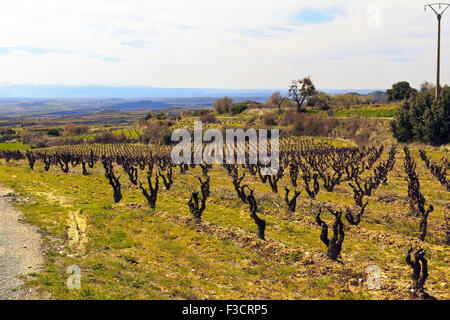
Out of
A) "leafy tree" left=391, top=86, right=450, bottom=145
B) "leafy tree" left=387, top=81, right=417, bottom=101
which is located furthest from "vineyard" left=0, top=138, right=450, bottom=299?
"leafy tree" left=387, top=81, right=417, bottom=101

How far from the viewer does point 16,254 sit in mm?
13414

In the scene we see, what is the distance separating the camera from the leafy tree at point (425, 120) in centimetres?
5100

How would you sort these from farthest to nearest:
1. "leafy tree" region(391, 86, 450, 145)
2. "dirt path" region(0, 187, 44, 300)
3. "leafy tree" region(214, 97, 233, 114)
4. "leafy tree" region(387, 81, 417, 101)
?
"leafy tree" region(214, 97, 233, 114) → "leafy tree" region(387, 81, 417, 101) → "leafy tree" region(391, 86, 450, 145) → "dirt path" region(0, 187, 44, 300)

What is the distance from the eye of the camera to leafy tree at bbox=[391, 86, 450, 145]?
167 ft

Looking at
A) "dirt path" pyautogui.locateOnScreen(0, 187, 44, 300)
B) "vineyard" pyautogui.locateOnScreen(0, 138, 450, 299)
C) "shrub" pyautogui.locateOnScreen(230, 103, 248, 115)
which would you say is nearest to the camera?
"dirt path" pyautogui.locateOnScreen(0, 187, 44, 300)

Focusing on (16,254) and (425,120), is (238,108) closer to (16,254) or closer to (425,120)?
(425,120)

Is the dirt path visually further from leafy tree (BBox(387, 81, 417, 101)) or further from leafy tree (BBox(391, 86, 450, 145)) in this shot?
leafy tree (BBox(387, 81, 417, 101))

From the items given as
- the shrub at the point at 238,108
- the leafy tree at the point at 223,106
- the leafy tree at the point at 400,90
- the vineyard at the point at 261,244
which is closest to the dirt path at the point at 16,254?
the vineyard at the point at 261,244

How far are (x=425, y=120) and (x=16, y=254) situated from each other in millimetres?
58303

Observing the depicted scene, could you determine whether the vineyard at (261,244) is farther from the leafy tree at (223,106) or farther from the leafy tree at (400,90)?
the leafy tree at (223,106)

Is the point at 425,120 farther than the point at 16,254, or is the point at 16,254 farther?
the point at 425,120

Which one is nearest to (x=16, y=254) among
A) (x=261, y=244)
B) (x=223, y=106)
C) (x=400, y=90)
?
(x=261, y=244)

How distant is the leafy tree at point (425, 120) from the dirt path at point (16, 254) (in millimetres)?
56773

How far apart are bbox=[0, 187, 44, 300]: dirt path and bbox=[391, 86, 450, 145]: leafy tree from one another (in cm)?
5677
